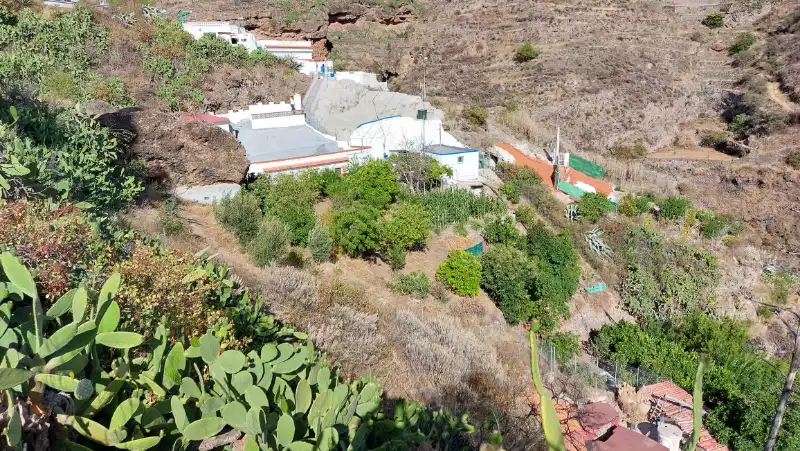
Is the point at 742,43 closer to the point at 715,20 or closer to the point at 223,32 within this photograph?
the point at 715,20

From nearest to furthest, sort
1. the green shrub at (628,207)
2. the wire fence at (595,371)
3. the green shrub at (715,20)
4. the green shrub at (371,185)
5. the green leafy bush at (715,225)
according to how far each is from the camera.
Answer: the wire fence at (595,371), the green shrub at (371,185), the green leafy bush at (715,225), the green shrub at (628,207), the green shrub at (715,20)

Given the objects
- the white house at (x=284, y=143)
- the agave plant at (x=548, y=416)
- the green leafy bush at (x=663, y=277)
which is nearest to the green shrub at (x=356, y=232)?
the white house at (x=284, y=143)

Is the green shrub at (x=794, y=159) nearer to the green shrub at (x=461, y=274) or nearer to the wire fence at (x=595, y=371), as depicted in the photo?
the wire fence at (x=595, y=371)

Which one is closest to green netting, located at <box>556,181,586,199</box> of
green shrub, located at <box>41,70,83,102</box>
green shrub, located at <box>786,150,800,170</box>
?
green shrub, located at <box>786,150,800,170</box>

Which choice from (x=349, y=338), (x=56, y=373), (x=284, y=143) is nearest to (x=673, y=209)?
(x=284, y=143)

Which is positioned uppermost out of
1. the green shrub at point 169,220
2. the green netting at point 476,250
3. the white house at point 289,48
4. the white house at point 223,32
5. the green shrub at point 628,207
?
the white house at point 223,32

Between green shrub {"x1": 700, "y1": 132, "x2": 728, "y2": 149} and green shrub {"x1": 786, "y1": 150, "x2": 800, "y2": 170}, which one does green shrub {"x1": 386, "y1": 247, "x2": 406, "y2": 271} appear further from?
→ green shrub {"x1": 700, "y1": 132, "x2": 728, "y2": 149}
